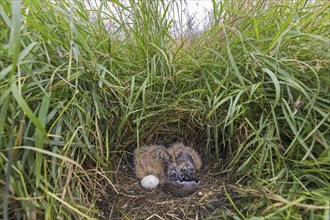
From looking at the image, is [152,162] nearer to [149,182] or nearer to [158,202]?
[149,182]

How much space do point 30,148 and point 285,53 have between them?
110 cm

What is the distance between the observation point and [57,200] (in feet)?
3.70

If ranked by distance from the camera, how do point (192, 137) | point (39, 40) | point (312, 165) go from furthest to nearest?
point (192, 137) → point (39, 40) → point (312, 165)

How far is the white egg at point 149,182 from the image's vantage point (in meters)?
1.49

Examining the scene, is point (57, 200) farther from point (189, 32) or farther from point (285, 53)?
point (189, 32)

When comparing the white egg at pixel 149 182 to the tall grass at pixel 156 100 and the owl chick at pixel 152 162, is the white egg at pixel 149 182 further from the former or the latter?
the tall grass at pixel 156 100

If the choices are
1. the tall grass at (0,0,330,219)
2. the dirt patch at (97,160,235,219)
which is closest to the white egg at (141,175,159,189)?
the dirt patch at (97,160,235,219)

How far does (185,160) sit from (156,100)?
12.5 inches

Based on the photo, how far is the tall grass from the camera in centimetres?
111

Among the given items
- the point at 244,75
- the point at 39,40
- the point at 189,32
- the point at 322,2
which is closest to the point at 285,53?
the point at 244,75

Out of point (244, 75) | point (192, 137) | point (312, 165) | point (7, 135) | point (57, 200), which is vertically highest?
point (7, 135)

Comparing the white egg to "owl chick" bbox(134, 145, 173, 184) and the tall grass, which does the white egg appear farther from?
the tall grass

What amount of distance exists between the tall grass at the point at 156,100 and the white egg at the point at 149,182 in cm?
16

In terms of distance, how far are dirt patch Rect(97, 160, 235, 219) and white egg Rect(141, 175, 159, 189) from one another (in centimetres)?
2
